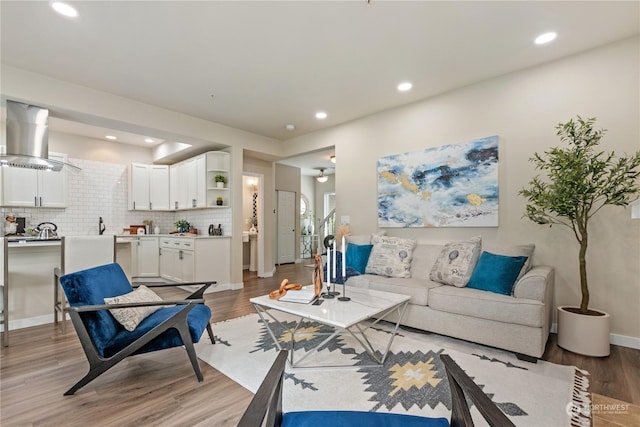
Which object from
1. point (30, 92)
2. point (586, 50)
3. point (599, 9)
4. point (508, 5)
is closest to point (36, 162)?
point (30, 92)

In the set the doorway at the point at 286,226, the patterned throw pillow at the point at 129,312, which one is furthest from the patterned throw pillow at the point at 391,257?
the doorway at the point at 286,226

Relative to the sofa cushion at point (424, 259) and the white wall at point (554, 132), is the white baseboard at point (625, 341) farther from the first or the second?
the sofa cushion at point (424, 259)

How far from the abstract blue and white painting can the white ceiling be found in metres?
0.84

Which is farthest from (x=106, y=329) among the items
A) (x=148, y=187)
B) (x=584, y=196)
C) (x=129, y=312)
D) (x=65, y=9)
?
(x=148, y=187)

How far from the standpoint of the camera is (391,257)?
11.9ft

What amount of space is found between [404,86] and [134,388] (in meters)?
3.94

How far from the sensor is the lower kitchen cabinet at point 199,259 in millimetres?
4930

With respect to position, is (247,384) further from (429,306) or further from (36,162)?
(36,162)

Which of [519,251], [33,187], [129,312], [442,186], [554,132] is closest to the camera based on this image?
[129,312]

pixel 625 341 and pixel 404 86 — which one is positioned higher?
pixel 404 86

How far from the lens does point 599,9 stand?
7.58ft

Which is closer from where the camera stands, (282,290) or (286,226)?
(282,290)

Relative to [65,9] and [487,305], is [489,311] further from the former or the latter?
[65,9]

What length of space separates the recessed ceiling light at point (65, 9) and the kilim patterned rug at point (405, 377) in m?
2.95
